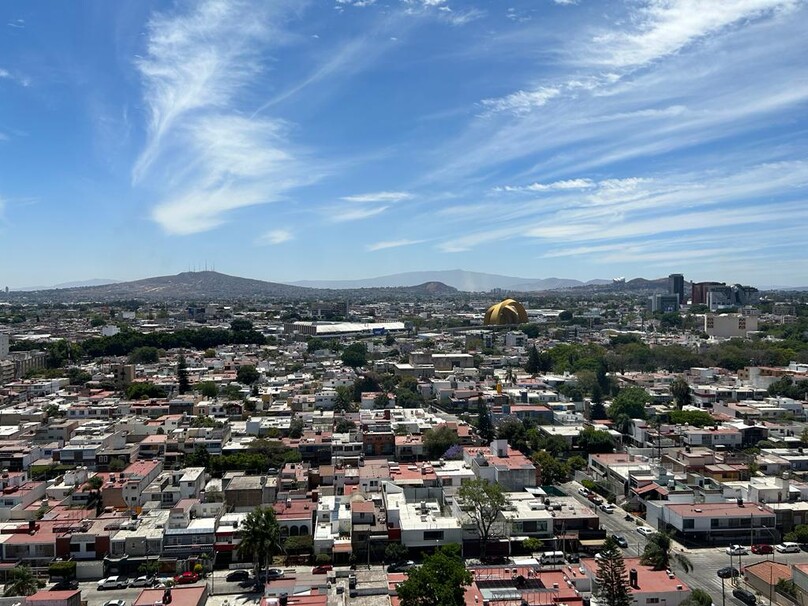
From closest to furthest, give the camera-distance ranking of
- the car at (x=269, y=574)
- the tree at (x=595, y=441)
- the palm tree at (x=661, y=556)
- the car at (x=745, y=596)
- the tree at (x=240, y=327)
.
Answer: the car at (x=745, y=596) → the palm tree at (x=661, y=556) → the car at (x=269, y=574) → the tree at (x=595, y=441) → the tree at (x=240, y=327)

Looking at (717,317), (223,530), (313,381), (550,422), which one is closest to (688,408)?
(550,422)

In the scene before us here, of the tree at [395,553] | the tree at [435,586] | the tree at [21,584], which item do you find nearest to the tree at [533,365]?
the tree at [395,553]

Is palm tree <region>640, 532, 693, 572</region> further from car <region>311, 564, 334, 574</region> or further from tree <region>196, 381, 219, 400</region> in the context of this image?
tree <region>196, 381, 219, 400</region>

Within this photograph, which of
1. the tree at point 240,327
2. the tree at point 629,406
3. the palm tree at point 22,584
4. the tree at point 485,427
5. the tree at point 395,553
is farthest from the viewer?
the tree at point 240,327

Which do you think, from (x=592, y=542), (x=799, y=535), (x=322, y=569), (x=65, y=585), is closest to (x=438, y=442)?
(x=592, y=542)

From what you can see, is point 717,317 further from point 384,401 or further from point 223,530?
point 223,530

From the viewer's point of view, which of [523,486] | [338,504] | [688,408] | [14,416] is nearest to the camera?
[338,504]

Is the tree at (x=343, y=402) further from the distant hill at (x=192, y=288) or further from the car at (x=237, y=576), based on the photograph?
the distant hill at (x=192, y=288)
